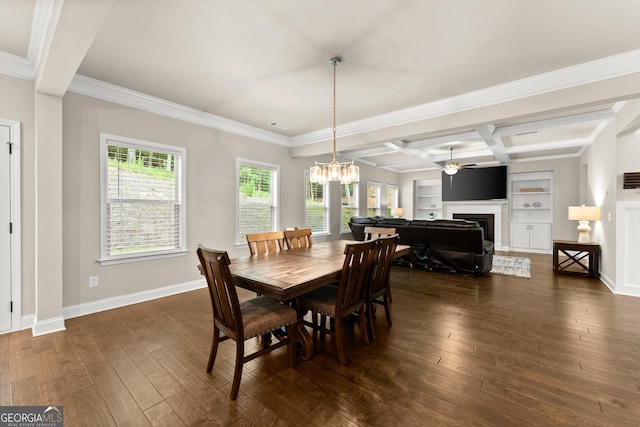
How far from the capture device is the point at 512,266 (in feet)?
18.6

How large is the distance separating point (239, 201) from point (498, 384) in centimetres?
416

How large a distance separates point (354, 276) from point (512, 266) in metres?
5.05

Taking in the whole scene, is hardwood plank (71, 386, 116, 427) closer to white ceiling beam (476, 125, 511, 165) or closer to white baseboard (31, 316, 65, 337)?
white baseboard (31, 316, 65, 337)

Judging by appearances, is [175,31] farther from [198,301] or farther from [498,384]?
[498,384]

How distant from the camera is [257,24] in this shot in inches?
88.1

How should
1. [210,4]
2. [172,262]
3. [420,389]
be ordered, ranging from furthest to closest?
1. [172,262]
2. [210,4]
3. [420,389]

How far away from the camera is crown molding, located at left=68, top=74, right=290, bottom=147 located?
3.18m

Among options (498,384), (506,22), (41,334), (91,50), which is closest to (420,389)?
(498,384)

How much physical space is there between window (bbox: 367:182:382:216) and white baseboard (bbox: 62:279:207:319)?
5.47m

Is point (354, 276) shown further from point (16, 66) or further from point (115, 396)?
point (16, 66)

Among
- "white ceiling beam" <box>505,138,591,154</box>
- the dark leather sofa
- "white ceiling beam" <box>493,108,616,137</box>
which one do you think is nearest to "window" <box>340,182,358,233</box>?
the dark leather sofa

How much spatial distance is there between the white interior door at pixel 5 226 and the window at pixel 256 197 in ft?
8.57

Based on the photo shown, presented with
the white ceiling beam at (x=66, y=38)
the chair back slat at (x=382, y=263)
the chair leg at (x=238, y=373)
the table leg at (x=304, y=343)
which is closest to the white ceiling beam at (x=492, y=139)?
the chair back slat at (x=382, y=263)

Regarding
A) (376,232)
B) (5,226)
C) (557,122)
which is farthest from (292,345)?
(557,122)
